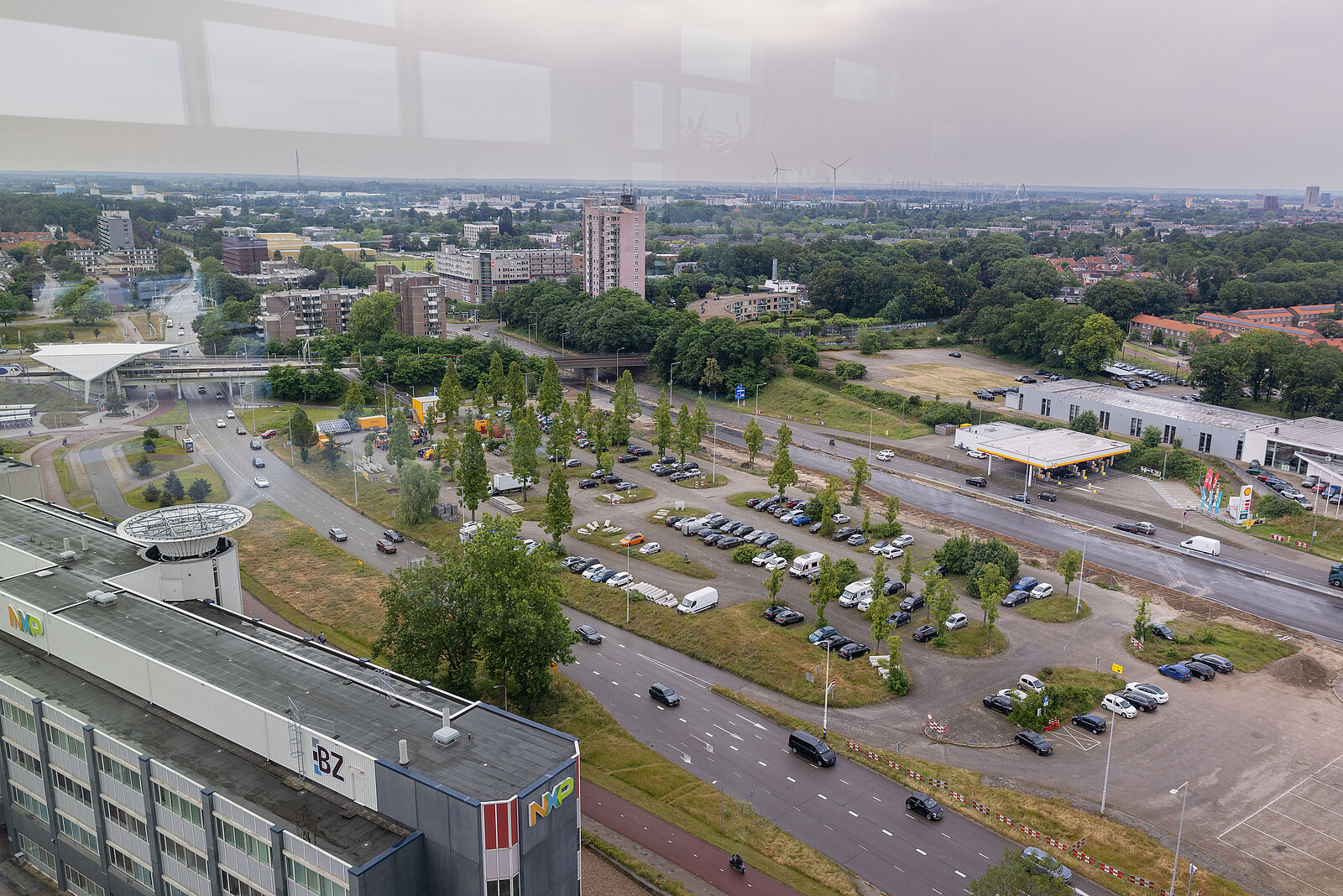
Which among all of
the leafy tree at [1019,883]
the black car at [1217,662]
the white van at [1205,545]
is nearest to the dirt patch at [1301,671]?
the black car at [1217,662]

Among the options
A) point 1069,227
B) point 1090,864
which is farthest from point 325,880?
point 1069,227

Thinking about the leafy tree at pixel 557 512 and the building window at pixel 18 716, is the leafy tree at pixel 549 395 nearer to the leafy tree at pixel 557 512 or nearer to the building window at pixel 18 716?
the leafy tree at pixel 557 512

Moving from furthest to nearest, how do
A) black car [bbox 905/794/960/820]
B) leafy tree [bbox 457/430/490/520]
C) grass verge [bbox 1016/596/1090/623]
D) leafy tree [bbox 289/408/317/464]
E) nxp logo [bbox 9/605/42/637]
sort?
leafy tree [bbox 289/408/317/464]
leafy tree [bbox 457/430/490/520]
grass verge [bbox 1016/596/1090/623]
black car [bbox 905/794/960/820]
nxp logo [bbox 9/605/42/637]

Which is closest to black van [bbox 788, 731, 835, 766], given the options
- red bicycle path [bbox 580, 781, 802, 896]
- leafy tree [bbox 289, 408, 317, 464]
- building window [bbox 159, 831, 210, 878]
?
red bicycle path [bbox 580, 781, 802, 896]

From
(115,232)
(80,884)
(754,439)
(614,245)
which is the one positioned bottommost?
(80,884)

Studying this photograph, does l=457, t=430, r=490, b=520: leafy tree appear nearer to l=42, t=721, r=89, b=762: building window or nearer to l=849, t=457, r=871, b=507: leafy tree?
l=849, t=457, r=871, b=507: leafy tree

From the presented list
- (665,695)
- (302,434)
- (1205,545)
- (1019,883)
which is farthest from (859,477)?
(302,434)

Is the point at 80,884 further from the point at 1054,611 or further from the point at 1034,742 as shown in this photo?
the point at 1054,611

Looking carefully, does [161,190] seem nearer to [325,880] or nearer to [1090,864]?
[325,880]
